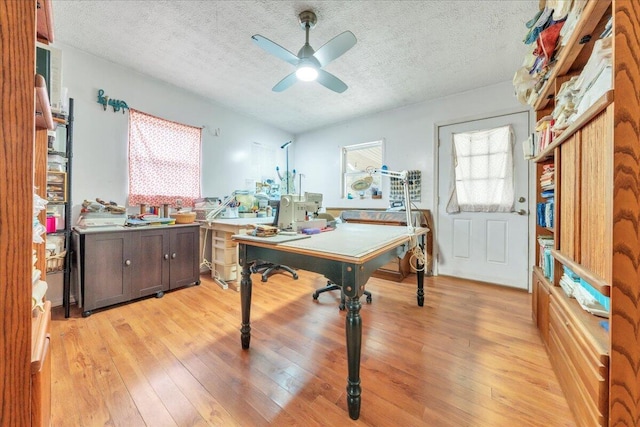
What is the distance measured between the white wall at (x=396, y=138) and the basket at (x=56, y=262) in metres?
3.59

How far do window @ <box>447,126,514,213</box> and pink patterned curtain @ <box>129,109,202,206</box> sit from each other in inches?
144

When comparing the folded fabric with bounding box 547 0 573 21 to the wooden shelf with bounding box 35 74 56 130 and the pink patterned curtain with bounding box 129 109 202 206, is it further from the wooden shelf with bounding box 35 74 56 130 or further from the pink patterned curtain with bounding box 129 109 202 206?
the pink patterned curtain with bounding box 129 109 202 206

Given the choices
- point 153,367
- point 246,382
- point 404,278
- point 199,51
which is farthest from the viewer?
point 404,278

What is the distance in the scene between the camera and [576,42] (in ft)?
4.28

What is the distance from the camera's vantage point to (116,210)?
2.46 meters

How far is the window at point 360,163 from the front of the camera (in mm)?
4176

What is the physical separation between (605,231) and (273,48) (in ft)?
7.47

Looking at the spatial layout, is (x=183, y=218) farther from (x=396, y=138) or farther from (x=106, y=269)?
(x=396, y=138)

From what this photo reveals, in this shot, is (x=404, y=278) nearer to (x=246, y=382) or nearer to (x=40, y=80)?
(x=246, y=382)

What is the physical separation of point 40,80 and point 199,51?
224 centimetres

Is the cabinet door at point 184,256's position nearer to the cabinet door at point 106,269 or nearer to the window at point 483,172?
the cabinet door at point 106,269

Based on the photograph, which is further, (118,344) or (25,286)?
(118,344)

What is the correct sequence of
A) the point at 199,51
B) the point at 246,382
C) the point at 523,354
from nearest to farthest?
the point at 246,382 < the point at 523,354 < the point at 199,51

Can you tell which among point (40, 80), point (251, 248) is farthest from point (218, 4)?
point (251, 248)
